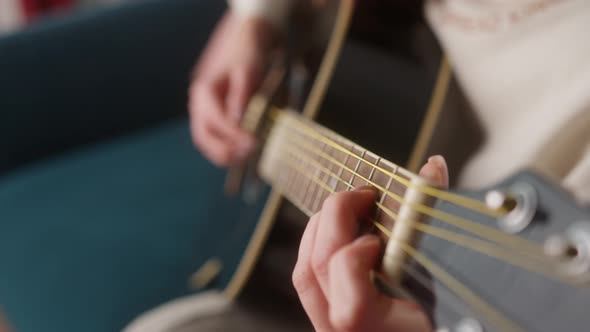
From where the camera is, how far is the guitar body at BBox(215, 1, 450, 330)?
30 centimetres

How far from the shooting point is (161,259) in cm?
58

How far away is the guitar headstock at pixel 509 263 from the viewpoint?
0.55 feet

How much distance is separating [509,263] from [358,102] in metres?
0.19

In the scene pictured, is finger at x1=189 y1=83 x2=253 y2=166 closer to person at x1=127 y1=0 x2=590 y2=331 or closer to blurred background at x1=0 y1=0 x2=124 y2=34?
person at x1=127 y1=0 x2=590 y2=331

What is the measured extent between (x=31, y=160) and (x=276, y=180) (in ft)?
1.51

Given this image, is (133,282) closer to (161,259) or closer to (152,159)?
(161,259)

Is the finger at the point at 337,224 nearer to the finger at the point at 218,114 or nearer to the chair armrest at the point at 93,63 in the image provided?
the finger at the point at 218,114

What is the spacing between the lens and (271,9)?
553 mm

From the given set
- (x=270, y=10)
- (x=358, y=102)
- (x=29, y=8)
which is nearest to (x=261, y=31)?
(x=270, y=10)

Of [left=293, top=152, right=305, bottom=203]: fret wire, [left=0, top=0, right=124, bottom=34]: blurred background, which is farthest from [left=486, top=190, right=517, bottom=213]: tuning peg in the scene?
[left=0, top=0, right=124, bottom=34]: blurred background

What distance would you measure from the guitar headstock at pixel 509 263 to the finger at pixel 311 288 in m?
0.04

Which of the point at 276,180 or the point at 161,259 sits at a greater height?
the point at 276,180

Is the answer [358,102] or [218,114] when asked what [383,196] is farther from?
[218,114]

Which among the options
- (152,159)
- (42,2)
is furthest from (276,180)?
(42,2)
